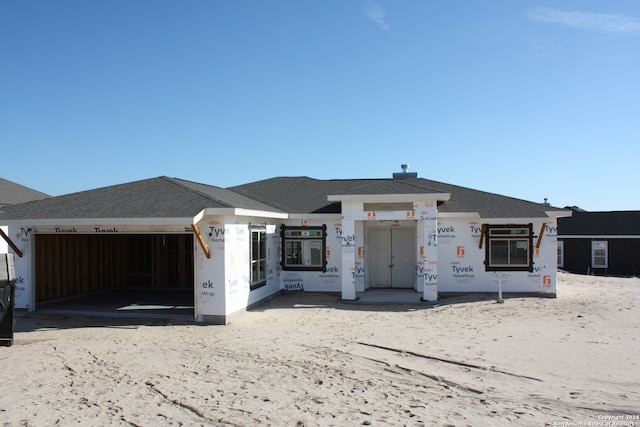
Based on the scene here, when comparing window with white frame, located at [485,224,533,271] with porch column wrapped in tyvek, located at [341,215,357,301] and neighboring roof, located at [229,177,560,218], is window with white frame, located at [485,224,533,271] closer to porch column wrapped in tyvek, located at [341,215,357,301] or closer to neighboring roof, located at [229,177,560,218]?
neighboring roof, located at [229,177,560,218]

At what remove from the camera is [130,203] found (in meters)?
12.2

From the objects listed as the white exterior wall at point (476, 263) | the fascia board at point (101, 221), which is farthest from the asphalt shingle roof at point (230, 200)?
the white exterior wall at point (476, 263)

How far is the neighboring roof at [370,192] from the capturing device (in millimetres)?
14727

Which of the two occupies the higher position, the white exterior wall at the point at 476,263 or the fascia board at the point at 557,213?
the fascia board at the point at 557,213

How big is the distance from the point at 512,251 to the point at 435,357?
7999mm

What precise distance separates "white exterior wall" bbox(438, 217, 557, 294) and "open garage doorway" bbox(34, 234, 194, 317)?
26.5 feet

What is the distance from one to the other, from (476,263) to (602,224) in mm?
16599

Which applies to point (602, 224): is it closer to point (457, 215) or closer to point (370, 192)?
point (457, 215)

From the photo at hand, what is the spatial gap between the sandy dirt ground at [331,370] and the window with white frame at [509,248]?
2.61 metres

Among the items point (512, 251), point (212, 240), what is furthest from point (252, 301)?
point (512, 251)

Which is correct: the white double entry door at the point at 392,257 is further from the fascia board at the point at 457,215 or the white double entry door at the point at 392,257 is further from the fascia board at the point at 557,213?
the fascia board at the point at 557,213

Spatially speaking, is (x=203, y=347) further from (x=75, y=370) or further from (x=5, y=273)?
(x=5, y=273)

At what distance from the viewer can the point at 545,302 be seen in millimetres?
13898

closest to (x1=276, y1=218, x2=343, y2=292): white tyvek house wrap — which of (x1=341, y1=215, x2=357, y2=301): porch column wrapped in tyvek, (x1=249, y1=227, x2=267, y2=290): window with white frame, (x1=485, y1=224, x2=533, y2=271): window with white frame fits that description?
(x1=341, y1=215, x2=357, y2=301): porch column wrapped in tyvek
